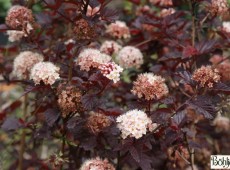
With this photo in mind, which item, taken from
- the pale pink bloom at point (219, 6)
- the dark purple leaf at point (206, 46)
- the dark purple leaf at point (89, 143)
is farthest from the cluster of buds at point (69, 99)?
the pale pink bloom at point (219, 6)

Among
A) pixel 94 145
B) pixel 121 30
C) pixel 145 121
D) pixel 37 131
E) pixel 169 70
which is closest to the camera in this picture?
pixel 145 121

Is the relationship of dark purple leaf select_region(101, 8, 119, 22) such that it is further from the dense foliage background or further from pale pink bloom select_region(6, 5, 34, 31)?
pale pink bloom select_region(6, 5, 34, 31)

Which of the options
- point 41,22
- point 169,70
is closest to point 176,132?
point 169,70

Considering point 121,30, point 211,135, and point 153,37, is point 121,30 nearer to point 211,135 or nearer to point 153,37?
point 153,37

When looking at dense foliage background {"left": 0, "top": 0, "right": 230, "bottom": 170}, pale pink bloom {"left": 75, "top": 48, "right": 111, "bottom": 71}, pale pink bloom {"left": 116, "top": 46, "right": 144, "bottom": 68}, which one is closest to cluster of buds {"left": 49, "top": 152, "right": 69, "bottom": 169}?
dense foliage background {"left": 0, "top": 0, "right": 230, "bottom": 170}

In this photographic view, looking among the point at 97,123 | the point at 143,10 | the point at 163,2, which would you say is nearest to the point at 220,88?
the point at 97,123

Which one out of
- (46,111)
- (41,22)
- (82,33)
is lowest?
(46,111)

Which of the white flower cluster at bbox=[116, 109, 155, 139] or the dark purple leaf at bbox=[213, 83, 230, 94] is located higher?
the dark purple leaf at bbox=[213, 83, 230, 94]
